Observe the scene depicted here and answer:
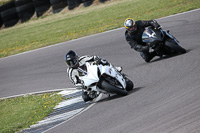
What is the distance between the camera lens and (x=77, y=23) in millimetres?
24891

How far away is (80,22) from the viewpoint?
2489 cm

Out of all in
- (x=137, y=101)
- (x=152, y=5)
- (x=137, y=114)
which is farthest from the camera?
(x=152, y=5)

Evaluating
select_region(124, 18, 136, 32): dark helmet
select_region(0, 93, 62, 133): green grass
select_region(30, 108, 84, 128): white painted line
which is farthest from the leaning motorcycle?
select_region(30, 108, 84, 128): white painted line

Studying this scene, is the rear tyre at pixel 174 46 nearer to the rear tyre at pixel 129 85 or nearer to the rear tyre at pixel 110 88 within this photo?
the rear tyre at pixel 129 85

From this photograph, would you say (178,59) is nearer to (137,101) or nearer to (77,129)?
(137,101)

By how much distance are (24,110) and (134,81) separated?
12.0ft

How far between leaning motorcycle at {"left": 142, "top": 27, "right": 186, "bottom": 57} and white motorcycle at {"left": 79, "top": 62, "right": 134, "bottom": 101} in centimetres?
274

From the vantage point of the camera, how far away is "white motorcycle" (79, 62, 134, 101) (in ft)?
29.3

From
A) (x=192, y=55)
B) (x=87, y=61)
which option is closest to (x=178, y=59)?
(x=192, y=55)

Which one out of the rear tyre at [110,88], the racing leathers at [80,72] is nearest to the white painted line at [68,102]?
the racing leathers at [80,72]

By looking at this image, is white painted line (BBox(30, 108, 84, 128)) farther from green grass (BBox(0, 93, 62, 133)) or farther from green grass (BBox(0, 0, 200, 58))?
green grass (BBox(0, 0, 200, 58))

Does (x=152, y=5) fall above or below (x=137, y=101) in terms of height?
above

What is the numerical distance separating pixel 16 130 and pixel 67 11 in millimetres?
20312

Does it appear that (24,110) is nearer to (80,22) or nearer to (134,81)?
(134,81)
